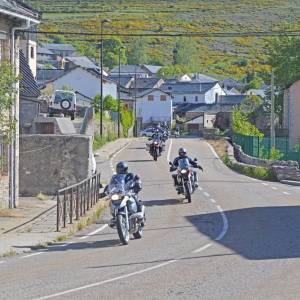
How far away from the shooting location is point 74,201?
79.4 ft

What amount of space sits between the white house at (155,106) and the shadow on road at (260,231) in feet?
329

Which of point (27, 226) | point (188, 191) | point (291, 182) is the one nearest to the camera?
point (27, 226)

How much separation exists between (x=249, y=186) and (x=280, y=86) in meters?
60.5

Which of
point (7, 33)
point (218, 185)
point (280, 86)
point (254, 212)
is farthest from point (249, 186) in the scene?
point (280, 86)

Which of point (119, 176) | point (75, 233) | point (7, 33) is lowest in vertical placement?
point (75, 233)

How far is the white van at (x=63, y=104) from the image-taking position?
6178cm

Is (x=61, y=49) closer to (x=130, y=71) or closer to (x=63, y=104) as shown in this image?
(x=130, y=71)

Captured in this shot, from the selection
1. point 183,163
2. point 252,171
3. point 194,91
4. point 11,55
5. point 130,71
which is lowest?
point 252,171

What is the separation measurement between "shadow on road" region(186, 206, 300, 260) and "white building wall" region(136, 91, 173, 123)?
329 ft

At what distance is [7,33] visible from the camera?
89.4 feet

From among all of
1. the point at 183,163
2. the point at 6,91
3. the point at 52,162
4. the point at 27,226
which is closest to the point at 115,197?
the point at 6,91

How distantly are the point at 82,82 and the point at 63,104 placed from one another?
4373 centimetres

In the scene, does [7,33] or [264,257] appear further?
[7,33]

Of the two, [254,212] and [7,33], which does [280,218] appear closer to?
[254,212]
